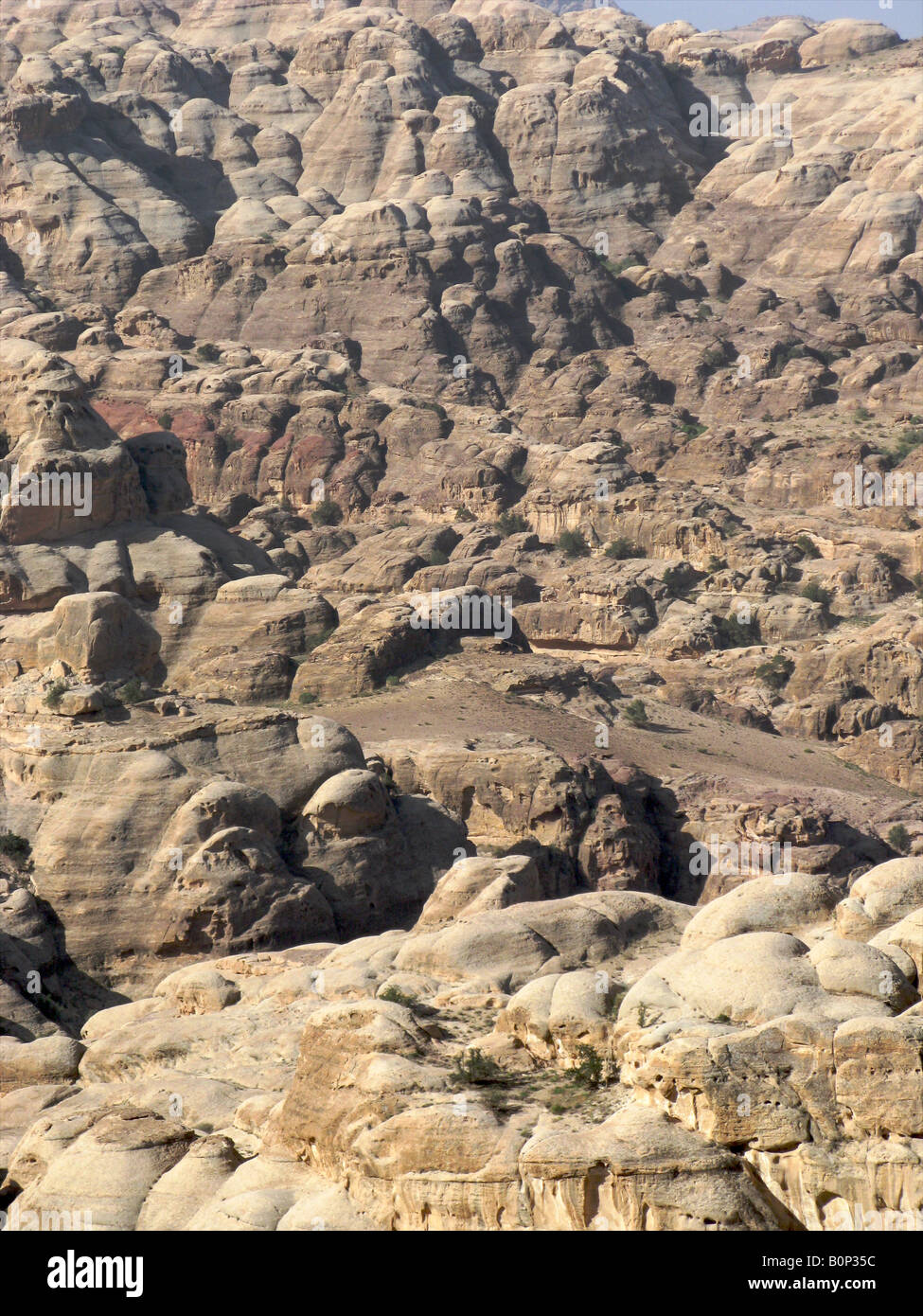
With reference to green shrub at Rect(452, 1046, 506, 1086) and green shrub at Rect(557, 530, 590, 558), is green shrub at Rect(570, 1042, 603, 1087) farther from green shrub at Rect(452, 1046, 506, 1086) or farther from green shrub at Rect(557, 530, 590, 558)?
green shrub at Rect(557, 530, 590, 558)

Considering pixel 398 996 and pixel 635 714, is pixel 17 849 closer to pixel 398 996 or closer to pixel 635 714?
pixel 398 996

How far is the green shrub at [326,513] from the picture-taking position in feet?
338

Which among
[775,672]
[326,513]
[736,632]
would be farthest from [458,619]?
[326,513]

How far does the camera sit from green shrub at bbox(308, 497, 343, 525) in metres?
103

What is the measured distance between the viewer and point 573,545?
9419 cm

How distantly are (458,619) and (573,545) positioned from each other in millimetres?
26220

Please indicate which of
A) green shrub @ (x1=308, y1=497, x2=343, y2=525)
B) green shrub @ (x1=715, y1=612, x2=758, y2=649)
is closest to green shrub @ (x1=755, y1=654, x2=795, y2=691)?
green shrub @ (x1=715, y1=612, x2=758, y2=649)

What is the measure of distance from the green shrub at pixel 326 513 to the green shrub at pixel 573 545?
16564mm

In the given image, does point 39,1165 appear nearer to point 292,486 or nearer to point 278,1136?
point 278,1136

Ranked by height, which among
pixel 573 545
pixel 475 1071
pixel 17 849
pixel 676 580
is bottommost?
pixel 17 849

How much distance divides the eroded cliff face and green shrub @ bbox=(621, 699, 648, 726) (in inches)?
8.6

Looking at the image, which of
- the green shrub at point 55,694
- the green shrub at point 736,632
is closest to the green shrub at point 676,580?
the green shrub at point 736,632

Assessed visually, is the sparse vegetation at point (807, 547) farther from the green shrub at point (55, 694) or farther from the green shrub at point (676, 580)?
the green shrub at point (55, 694)

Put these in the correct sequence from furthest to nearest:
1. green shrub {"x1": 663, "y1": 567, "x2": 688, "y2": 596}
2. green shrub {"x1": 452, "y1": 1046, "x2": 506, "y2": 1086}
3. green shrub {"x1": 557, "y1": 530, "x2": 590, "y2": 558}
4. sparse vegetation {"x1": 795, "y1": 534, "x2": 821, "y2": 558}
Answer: green shrub {"x1": 557, "y1": 530, "x2": 590, "y2": 558} < sparse vegetation {"x1": 795, "y1": 534, "x2": 821, "y2": 558} < green shrub {"x1": 663, "y1": 567, "x2": 688, "y2": 596} < green shrub {"x1": 452, "y1": 1046, "x2": 506, "y2": 1086}
